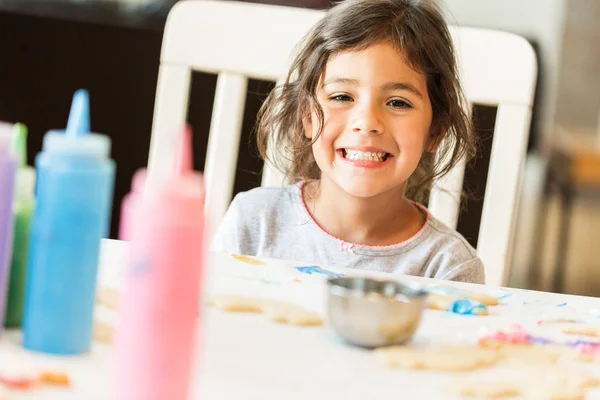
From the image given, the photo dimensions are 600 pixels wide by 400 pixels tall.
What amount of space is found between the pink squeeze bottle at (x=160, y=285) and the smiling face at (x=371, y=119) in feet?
2.74

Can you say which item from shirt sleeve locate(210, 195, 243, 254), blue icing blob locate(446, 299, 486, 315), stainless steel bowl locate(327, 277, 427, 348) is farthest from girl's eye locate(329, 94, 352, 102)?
stainless steel bowl locate(327, 277, 427, 348)

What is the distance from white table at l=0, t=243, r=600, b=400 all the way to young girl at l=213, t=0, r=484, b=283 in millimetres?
462

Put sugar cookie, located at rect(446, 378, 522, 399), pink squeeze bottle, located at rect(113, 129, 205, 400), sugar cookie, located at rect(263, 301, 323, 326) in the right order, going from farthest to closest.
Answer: sugar cookie, located at rect(263, 301, 323, 326) < sugar cookie, located at rect(446, 378, 522, 399) < pink squeeze bottle, located at rect(113, 129, 205, 400)

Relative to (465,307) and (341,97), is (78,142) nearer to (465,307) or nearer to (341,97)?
(465,307)

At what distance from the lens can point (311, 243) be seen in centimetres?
147

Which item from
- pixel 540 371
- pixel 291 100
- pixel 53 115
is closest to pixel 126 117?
pixel 53 115

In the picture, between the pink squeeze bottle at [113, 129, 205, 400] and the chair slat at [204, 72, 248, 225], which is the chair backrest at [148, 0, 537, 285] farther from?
the pink squeeze bottle at [113, 129, 205, 400]

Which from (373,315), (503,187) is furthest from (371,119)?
(373,315)

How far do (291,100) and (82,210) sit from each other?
914 millimetres

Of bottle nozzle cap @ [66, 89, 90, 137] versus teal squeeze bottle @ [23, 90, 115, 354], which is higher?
bottle nozzle cap @ [66, 89, 90, 137]

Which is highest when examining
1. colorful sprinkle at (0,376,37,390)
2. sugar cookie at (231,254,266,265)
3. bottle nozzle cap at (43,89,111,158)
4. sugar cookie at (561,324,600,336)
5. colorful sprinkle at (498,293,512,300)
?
bottle nozzle cap at (43,89,111,158)

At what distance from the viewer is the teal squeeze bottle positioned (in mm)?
588

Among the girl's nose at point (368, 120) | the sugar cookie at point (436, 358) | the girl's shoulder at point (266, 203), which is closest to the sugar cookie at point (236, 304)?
the sugar cookie at point (436, 358)

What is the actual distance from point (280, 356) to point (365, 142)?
703mm
